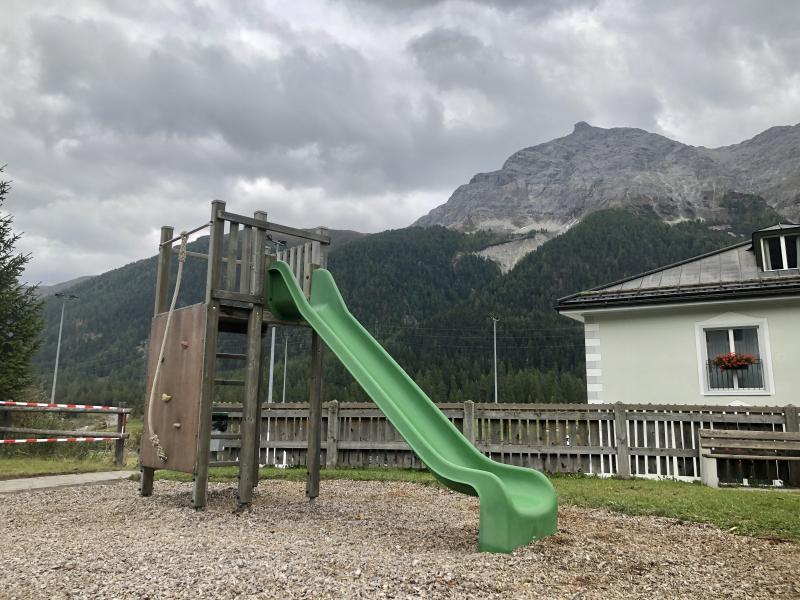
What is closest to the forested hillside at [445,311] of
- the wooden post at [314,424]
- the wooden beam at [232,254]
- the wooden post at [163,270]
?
the wooden post at [314,424]

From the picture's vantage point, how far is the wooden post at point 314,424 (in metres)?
7.26

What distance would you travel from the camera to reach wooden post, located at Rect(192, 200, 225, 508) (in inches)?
257

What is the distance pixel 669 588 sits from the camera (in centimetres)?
376

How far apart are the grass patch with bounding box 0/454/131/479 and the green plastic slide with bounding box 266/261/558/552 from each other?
255 inches

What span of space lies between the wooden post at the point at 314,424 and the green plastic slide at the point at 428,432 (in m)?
0.60

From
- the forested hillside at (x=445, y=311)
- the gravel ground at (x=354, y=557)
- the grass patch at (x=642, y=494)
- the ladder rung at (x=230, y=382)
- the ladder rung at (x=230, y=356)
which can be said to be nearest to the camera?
the gravel ground at (x=354, y=557)

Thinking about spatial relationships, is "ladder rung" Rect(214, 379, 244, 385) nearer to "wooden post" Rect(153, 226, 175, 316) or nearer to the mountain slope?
"wooden post" Rect(153, 226, 175, 316)

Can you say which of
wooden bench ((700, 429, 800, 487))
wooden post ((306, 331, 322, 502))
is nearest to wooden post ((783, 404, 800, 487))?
wooden bench ((700, 429, 800, 487))

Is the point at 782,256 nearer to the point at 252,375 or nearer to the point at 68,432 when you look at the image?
the point at 252,375

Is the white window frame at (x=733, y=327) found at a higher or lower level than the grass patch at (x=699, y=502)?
higher

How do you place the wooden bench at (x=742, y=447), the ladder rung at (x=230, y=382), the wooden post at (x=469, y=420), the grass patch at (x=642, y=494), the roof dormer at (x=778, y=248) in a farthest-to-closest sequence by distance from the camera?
the roof dormer at (x=778, y=248), the wooden post at (x=469, y=420), the wooden bench at (x=742, y=447), the ladder rung at (x=230, y=382), the grass patch at (x=642, y=494)

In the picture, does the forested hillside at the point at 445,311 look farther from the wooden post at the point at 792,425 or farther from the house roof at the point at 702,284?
the wooden post at the point at 792,425

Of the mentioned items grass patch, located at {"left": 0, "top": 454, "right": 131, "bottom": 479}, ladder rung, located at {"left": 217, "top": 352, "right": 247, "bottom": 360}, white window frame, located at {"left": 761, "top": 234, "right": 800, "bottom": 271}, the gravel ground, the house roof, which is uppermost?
white window frame, located at {"left": 761, "top": 234, "right": 800, "bottom": 271}

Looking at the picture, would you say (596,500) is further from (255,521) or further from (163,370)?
(163,370)
